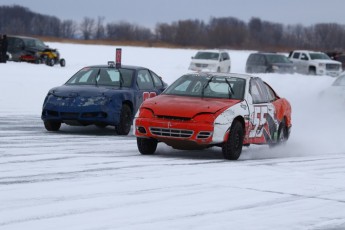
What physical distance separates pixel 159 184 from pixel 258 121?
15.2 feet

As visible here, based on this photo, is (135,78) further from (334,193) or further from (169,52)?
(169,52)

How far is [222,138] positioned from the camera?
13.0 metres

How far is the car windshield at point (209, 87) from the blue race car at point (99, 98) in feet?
8.34

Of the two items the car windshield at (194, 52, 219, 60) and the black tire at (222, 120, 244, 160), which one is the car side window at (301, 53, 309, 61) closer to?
the car windshield at (194, 52, 219, 60)

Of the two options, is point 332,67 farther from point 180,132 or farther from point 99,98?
point 180,132

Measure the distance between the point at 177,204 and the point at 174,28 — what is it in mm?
93900

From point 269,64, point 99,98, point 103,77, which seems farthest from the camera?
point 269,64

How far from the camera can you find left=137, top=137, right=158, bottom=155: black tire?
13516mm

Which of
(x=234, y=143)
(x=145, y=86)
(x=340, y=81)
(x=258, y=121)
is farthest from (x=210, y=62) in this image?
(x=234, y=143)

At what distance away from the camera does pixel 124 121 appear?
17.3 meters

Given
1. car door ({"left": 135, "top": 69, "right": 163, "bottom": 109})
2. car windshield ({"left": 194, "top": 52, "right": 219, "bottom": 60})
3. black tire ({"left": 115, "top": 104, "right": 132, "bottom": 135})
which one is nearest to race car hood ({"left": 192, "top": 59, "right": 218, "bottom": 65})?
car windshield ({"left": 194, "top": 52, "right": 219, "bottom": 60})

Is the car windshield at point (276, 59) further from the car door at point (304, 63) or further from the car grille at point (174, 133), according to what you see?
the car grille at point (174, 133)

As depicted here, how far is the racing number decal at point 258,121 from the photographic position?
1423 centimetres

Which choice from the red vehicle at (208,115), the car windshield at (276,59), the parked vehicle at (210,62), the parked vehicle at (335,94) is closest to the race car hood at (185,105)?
the red vehicle at (208,115)
